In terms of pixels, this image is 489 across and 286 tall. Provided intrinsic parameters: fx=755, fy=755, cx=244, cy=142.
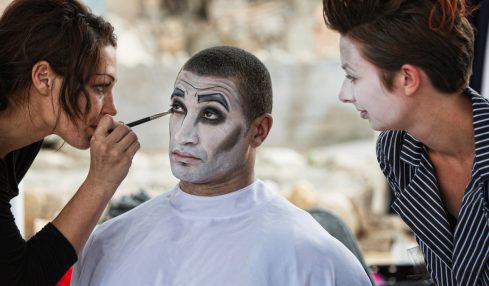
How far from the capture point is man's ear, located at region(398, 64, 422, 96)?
1.51 m

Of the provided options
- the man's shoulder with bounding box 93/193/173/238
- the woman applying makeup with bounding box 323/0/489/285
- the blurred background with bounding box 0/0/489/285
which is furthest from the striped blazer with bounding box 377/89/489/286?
the blurred background with bounding box 0/0/489/285

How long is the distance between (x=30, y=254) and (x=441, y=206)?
3.03 feet

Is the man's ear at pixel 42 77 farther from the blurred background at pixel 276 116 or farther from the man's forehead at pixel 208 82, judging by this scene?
the blurred background at pixel 276 116

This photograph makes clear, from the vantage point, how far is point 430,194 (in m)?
1.67

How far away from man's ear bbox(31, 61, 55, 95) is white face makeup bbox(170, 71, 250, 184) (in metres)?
0.30

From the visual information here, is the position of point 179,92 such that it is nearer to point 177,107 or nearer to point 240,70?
point 177,107

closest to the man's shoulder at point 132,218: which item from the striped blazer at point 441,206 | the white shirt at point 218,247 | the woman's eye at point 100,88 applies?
the white shirt at point 218,247

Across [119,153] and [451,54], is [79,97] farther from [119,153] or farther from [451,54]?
[451,54]

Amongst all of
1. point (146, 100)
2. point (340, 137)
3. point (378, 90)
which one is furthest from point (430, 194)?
point (340, 137)

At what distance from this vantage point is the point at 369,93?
1552 millimetres

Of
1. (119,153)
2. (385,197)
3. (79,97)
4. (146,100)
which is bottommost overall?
(385,197)

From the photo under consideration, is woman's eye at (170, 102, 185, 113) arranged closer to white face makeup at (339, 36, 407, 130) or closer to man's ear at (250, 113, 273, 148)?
man's ear at (250, 113, 273, 148)

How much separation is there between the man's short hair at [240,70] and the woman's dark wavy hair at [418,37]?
1.03ft

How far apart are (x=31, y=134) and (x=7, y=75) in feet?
0.53
